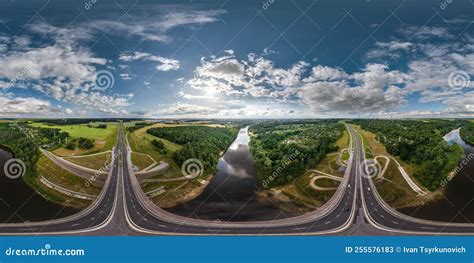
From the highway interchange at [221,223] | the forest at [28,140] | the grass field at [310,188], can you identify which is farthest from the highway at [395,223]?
the forest at [28,140]

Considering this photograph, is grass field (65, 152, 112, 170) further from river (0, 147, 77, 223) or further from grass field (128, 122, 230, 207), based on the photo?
river (0, 147, 77, 223)

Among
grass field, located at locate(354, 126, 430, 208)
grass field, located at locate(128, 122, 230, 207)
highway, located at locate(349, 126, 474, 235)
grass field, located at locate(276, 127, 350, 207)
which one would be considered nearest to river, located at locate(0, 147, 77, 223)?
grass field, located at locate(128, 122, 230, 207)

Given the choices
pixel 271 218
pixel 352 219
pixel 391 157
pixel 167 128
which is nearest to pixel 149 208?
pixel 167 128

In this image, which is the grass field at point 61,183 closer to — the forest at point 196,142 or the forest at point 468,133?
the forest at point 196,142

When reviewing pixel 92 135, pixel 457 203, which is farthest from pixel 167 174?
pixel 457 203

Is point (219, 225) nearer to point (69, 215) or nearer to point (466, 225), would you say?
point (69, 215)

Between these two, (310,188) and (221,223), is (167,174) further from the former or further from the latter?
(310,188)
